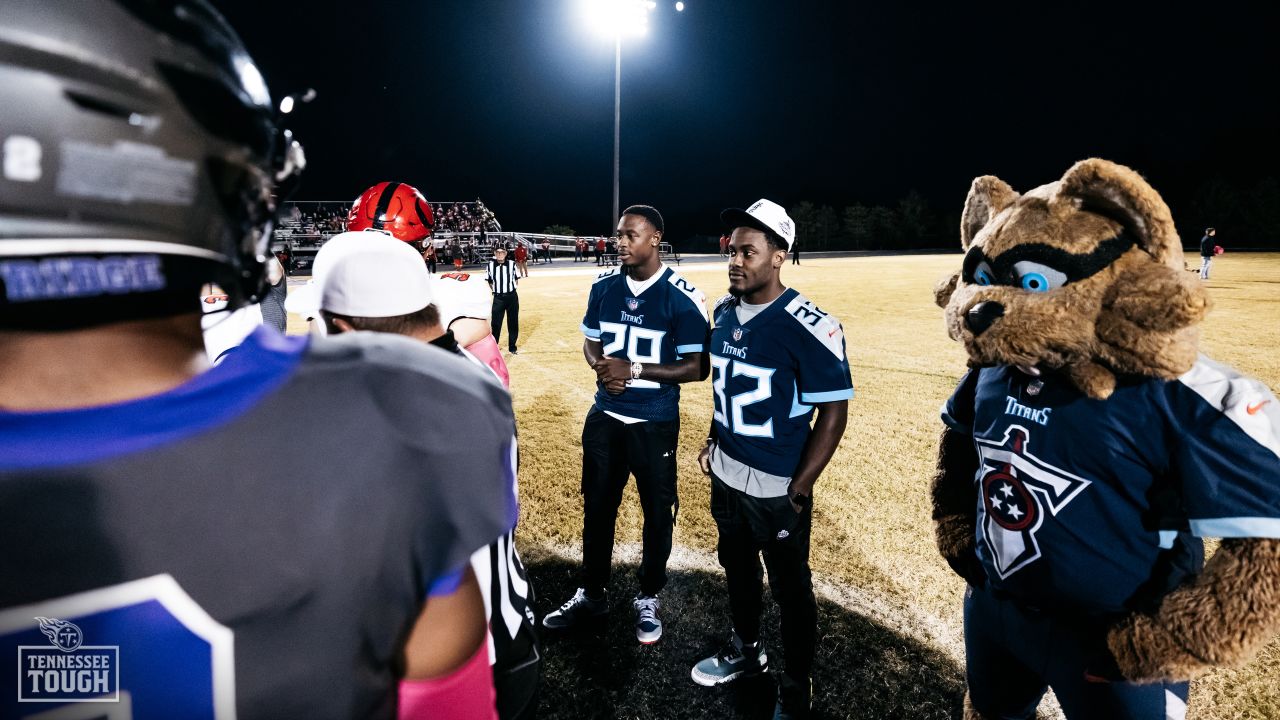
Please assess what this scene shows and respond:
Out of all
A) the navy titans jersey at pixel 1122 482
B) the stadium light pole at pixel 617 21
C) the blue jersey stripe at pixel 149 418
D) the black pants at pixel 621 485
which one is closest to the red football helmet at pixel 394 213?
the black pants at pixel 621 485

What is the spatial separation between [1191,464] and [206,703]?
2.00 metres

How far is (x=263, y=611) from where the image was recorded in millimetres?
632

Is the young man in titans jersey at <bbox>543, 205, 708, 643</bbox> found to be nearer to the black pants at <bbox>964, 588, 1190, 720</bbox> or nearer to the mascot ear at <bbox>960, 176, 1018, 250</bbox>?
the mascot ear at <bbox>960, 176, 1018, 250</bbox>

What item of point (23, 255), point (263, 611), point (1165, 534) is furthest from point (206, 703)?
point (1165, 534)

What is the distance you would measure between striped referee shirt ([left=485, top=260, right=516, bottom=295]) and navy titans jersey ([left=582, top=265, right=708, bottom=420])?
6.98 metres

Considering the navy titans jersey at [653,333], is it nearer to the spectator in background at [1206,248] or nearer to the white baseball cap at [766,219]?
the white baseball cap at [766,219]

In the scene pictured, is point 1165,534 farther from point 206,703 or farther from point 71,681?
point 71,681

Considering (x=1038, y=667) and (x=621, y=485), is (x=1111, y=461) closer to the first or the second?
(x=1038, y=667)

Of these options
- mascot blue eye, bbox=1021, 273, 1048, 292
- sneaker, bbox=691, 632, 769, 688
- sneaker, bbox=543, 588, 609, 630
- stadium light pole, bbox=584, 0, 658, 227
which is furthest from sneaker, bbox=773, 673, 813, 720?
stadium light pole, bbox=584, 0, 658, 227

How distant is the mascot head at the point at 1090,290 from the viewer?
4.60 ft

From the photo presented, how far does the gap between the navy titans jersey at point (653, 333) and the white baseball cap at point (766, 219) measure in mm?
537

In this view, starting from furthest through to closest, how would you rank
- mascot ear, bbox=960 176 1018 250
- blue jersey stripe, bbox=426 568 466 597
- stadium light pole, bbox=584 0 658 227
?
stadium light pole, bbox=584 0 658 227
mascot ear, bbox=960 176 1018 250
blue jersey stripe, bbox=426 568 466 597

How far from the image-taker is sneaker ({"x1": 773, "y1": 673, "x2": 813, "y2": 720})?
2.47m

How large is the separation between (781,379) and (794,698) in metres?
1.41
